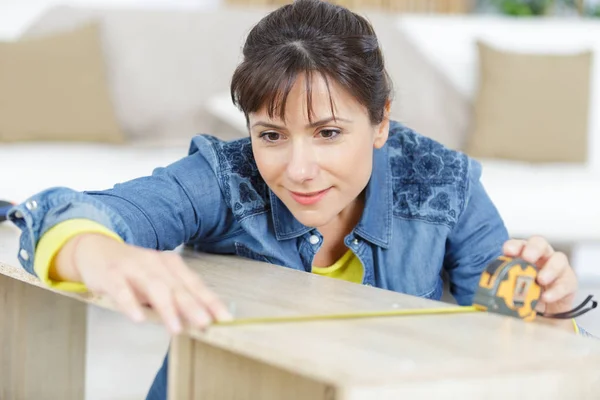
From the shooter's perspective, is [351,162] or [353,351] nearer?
[353,351]

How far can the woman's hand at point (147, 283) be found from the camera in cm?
89

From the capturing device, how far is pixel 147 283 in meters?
0.91

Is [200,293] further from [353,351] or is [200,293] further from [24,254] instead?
[24,254]

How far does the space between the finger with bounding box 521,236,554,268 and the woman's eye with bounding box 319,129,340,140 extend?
32cm

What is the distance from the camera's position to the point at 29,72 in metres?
2.89

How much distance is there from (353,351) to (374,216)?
2.08 feet

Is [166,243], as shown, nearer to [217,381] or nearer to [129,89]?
[217,381]

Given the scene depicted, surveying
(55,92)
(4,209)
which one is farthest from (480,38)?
(4,209)

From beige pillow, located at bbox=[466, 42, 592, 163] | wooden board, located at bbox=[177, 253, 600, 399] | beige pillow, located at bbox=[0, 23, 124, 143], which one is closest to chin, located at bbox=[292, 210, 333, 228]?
wooden board, located at bbox=[177, 253, 600, 399]

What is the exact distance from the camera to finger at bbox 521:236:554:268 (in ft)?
3.61

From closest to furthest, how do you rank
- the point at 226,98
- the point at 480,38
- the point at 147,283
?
the point at 147,283, the point at 226,98, the point at 480,38

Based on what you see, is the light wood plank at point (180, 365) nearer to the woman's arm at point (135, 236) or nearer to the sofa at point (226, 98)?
the woman's arm at point (135, 236)

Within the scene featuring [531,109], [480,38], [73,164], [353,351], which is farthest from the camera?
[480,38]

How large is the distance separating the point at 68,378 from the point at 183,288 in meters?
0.68
